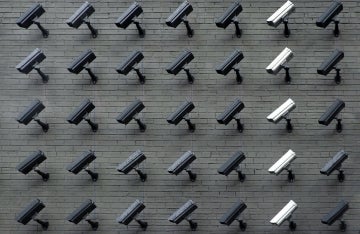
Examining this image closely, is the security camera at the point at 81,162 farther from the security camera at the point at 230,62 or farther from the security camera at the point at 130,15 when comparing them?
the security camera at the point at 230,62

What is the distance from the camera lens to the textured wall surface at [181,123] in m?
64.6

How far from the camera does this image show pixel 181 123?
65.6 m

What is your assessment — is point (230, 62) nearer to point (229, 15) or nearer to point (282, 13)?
point (229, 15)

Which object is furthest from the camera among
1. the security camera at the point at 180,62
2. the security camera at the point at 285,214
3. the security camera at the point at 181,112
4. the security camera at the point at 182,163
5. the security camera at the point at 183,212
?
the security camera at the point at 180,62

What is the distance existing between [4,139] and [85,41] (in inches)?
211

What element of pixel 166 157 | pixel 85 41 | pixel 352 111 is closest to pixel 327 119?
pixel 352 111

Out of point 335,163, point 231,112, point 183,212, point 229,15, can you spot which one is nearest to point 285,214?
point 335,163

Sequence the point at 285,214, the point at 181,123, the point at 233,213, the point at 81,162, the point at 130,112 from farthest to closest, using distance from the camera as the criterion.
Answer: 1. the point at 181,123
2. the point at 130,112
3. the point at 81,162
4. the point at 233,213
5. the point at 285,214

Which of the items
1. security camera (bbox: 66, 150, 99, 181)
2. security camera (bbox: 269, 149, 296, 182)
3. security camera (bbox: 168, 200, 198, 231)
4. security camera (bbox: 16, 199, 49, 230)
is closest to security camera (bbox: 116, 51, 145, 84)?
security camera (bbox: 66, 150, 99, 181)

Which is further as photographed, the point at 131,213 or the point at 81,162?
the point at 81,162

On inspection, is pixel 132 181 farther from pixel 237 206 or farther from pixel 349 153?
pixel 349 153

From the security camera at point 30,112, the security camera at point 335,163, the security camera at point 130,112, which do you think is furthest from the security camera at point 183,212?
the security camera at point 30,112

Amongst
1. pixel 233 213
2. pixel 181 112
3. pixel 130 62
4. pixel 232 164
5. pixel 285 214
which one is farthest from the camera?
pixel 130 62

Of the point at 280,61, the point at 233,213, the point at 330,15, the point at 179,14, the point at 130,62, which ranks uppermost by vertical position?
the point at 179,14
